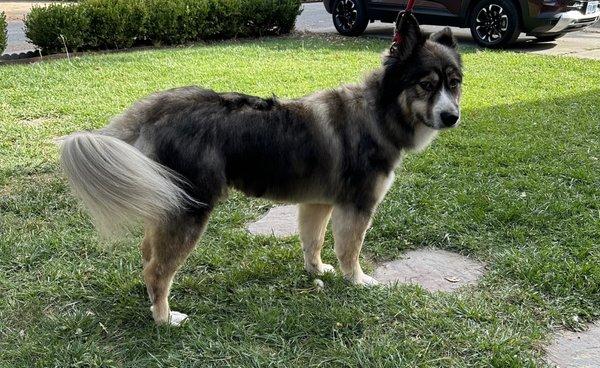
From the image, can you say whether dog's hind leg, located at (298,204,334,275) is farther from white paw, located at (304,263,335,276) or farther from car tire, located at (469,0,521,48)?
car tire, located at (469,0,521,48)

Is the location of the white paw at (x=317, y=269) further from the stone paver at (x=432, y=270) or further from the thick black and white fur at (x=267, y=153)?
the stone paver at (x=432, y=270)

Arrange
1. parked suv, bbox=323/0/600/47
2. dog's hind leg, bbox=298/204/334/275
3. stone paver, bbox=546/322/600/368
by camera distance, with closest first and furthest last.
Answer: stone paver, bbox=546/322/600/368 < dog's hind leg, bbox=298/204/334/275 < parked suv, bbox=323/0/600/47

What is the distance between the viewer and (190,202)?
2.98 m

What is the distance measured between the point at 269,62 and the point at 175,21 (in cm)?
291

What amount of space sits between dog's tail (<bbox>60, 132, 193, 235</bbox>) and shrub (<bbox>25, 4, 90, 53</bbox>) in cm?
878

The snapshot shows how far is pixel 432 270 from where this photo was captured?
383 centimetres

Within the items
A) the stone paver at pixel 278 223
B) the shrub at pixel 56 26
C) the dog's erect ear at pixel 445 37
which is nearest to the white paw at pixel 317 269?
the stone paver at pixel 278 223

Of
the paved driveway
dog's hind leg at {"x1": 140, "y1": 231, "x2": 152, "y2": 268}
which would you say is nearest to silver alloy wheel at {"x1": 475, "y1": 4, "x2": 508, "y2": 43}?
the paved driveway

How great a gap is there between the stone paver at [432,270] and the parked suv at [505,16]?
881cm

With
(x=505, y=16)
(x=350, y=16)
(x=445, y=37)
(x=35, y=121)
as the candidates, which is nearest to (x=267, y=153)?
(x=445, y=37)

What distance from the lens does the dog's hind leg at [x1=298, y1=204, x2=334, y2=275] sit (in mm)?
3744

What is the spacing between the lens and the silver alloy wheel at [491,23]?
11555mm

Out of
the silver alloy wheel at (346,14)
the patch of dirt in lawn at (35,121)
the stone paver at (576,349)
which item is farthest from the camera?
the silver alloy wheel at (346,14)

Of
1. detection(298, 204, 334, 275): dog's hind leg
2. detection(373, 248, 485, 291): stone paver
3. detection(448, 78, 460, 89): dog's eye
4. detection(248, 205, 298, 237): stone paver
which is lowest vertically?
detection(248, 205, 298, 237): stone paver
